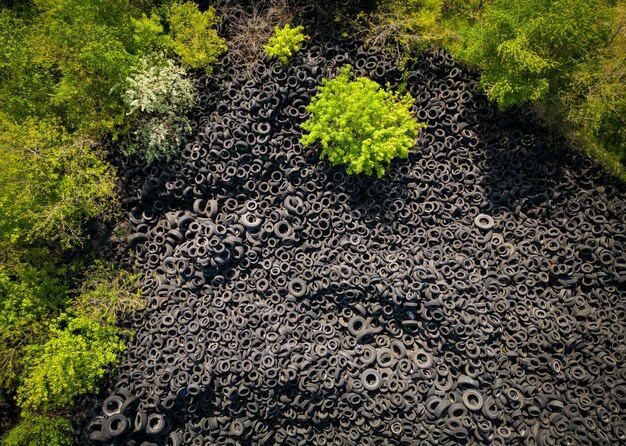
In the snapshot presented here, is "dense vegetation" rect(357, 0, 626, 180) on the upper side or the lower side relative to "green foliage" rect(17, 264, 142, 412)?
upper

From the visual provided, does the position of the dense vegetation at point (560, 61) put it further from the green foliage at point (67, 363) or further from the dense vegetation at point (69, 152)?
the green foliage at point (67, 363)

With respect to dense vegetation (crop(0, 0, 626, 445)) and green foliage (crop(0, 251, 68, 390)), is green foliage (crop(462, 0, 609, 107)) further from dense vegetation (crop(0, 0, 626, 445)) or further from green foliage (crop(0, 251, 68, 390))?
green foliage (crop(0, 251, 68, 390))

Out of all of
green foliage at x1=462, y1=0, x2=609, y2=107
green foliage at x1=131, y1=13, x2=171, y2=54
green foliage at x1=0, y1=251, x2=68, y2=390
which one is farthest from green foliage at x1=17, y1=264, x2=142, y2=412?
green foliage at x1=462, y1=0, x2=609, y2=107

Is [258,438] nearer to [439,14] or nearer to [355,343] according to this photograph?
[355,343]

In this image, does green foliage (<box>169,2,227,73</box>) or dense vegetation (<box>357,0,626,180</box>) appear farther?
green foliage (<box>169,2,227,73</box>)

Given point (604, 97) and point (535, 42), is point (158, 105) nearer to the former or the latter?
point (535, 42)

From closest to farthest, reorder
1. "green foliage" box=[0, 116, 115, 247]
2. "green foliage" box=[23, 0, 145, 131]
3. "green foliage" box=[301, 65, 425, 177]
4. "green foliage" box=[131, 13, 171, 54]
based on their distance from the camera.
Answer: "green foliage" box=[0, 116, 115, 247] < "green foliage" box=[301, 65, 425, 177] < "green foliage" box=[23, 0, 145, 131] < "green foliage" box=[131, 13, 171, 54]
